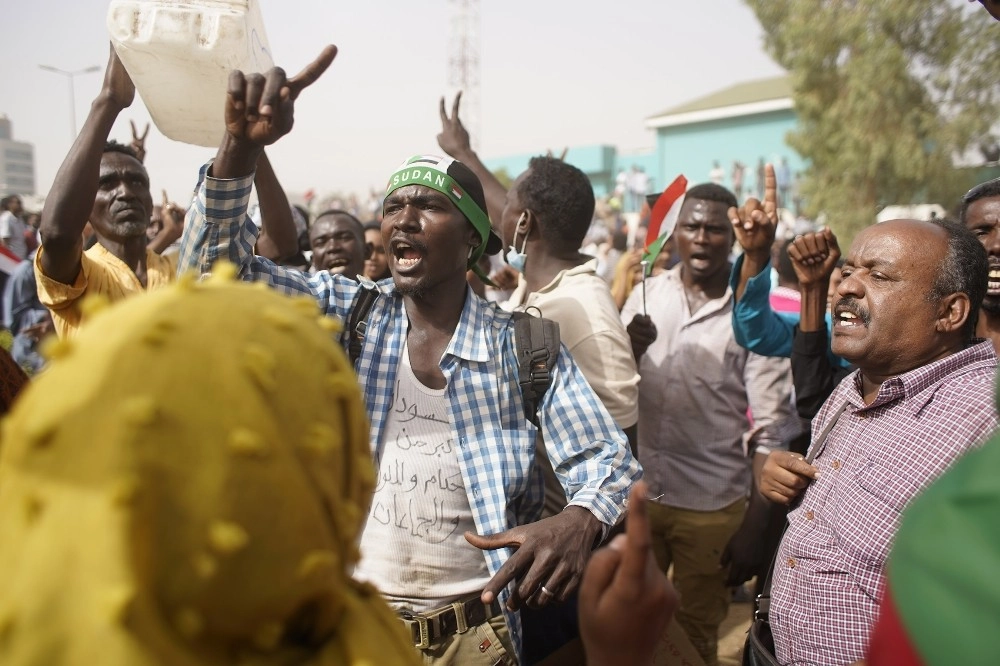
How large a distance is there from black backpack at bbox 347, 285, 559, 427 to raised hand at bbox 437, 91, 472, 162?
2.07 meters

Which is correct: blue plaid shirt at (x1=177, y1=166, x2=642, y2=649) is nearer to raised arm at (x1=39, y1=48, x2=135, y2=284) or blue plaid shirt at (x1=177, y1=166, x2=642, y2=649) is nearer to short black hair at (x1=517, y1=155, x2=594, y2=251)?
raised arm at (x1=39, y1=48, x2=135, y2=284)

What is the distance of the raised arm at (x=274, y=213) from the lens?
3.12m

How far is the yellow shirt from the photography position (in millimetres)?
2838

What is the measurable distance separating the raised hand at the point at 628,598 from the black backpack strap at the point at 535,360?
49.6 inches

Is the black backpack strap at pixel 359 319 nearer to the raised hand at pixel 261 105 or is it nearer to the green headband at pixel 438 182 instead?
the green headband at pixel 438 182

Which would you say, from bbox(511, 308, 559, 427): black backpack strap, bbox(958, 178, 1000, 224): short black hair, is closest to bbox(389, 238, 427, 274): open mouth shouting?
bbox(511, 308, 559, 427): black backpack strap

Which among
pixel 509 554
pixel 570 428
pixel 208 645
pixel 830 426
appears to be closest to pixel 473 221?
pixel 570 428

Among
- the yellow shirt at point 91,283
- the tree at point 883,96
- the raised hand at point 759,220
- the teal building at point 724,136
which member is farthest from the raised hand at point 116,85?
the teal building at point 724,136

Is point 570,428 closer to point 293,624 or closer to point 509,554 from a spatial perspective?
point 509,554

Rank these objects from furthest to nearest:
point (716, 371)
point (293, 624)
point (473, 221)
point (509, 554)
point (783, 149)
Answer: point (783, 149) < point (716, 371) < point (473, 221) < point (509, 554) < point (293, 624)

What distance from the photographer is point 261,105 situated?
2.02 metres

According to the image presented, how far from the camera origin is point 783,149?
34.4 meters

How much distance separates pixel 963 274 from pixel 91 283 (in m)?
3.04

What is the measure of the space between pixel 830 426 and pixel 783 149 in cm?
3499
